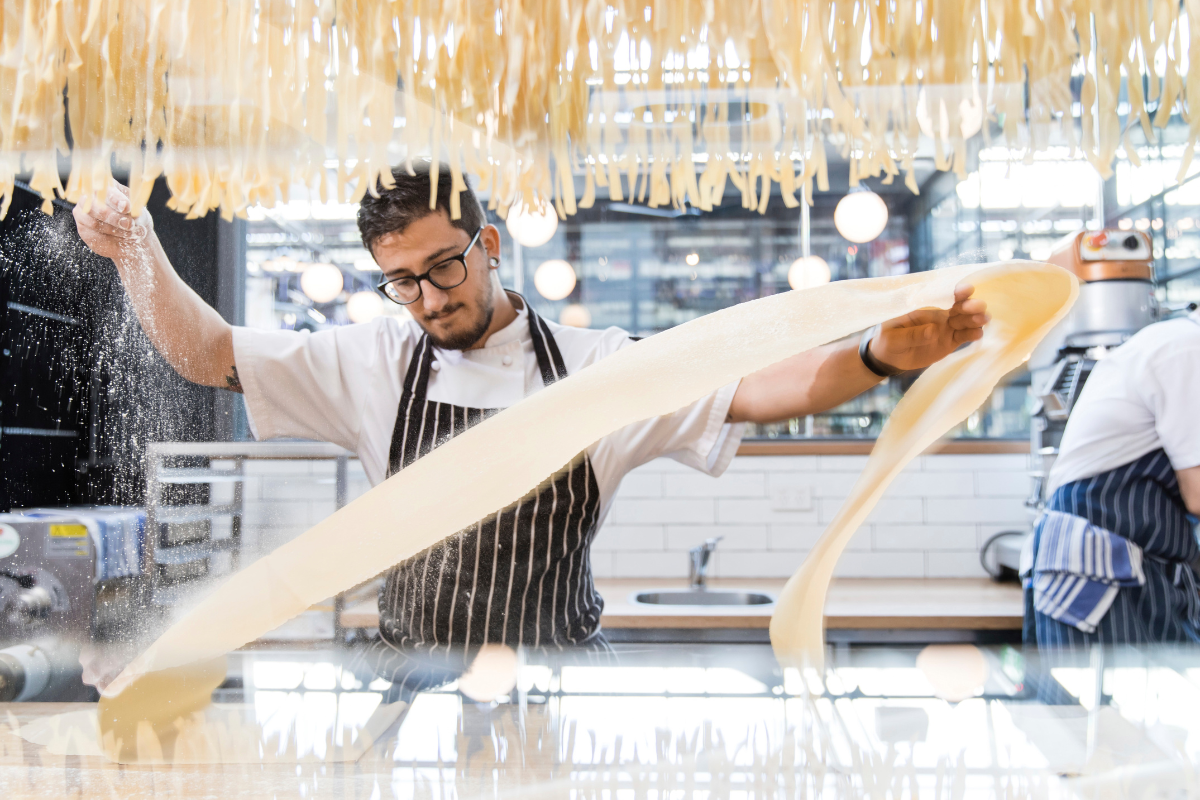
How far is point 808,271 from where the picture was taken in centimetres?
36

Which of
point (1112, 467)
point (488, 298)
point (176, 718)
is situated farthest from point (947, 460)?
point (176, 718)

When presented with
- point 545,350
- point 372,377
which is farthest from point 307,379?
point 545,350

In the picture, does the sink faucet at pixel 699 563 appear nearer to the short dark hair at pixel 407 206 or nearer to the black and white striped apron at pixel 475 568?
the black and white striped apron at pixel 475 568

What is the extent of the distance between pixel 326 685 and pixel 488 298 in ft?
0.79

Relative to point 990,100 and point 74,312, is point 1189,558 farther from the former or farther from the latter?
point 74,312

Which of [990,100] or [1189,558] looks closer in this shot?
[990,100]

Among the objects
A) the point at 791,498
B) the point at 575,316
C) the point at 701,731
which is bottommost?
the point at 701,731

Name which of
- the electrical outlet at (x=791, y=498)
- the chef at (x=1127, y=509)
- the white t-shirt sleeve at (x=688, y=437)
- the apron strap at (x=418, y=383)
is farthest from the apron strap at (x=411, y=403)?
the chef at (x=1127, y=509)

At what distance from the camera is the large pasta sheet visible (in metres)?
0.29

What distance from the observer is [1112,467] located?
0.42 m

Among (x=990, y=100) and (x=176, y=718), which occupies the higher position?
(x=990, y=100)

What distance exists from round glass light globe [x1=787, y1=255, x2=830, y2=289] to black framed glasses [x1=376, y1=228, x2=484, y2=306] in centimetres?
17

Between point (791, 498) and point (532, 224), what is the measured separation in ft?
0.71

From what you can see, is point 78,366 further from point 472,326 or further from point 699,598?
point 699,598
